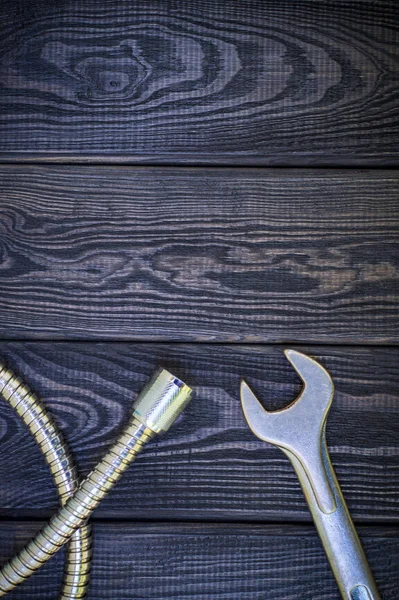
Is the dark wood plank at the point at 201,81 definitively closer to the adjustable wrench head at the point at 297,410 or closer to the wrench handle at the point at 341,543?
the adjustable wrench head at the point at 297,410

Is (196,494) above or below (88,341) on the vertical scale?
below

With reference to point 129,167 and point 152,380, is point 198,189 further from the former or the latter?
point 152,380

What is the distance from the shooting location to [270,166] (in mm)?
742

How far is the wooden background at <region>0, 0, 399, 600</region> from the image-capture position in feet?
2.41

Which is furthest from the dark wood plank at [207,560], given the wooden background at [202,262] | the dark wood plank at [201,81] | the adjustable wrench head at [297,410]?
the dark wood plank at [201,81]

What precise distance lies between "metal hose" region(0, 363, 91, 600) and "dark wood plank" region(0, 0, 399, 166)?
0.27 m

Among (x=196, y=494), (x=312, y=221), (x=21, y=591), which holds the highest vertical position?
(x=312, y=221)

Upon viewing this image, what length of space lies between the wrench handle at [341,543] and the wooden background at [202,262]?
43 millimetres

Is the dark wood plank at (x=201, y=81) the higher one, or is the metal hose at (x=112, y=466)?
the dark wood plank at (x=201, y=81)

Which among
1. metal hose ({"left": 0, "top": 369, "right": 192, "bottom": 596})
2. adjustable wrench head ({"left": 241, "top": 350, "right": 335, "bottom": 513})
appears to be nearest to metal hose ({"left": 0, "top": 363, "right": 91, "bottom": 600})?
metal hose ({"left": 0, "top": 369, "right": 192, "bottom": 596})

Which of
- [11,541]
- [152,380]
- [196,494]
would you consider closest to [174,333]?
[152,380]

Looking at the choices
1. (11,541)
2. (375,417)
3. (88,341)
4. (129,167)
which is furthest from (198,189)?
(11,541)

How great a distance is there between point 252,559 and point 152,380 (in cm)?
25

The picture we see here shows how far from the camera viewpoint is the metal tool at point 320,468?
0.68 m
